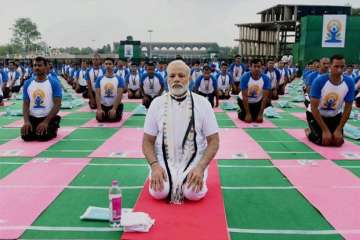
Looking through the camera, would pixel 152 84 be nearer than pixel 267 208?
No

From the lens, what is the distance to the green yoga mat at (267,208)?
3.41 metres

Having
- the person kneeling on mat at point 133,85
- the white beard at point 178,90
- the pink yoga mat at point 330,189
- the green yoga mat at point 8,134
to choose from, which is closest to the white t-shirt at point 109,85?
the green yoga mat at point 8,134

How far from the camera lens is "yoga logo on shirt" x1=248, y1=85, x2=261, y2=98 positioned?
8.91 metres

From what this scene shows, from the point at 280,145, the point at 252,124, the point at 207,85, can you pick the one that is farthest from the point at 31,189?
the point at 207,85

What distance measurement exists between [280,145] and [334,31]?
2213cm

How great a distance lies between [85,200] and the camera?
3980 mm

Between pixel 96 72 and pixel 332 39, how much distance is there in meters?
19.6

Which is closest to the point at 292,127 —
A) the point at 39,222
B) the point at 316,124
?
the point at 316,124

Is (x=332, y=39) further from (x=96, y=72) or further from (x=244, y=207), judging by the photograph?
(x=244, y=207)

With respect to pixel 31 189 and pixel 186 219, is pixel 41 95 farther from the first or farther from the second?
pixel 186 219

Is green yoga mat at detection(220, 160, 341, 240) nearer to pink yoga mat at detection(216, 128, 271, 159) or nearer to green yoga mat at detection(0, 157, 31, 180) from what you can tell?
pink yoga mat at detection(216, 128, 271, 159)

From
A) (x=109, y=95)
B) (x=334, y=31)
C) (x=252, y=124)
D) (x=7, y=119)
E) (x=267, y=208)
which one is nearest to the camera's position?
(x=267, y=208)

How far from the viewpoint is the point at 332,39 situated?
2641cm

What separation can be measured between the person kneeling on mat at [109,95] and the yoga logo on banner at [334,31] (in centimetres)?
2054
